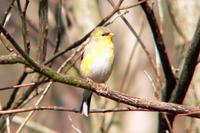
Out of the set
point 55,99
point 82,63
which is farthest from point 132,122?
point 82,63

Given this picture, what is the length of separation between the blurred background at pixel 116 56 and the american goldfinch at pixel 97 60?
0.42 feet

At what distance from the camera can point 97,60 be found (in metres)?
3.65

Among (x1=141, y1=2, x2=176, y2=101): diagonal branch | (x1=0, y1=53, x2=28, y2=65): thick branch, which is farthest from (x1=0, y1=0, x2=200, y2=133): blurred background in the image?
(x1=0, y1=53, x2=28, y2=65): thick branch

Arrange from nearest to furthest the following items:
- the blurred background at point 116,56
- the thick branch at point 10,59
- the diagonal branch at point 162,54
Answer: the thick branch at point 10,59
the diagonal branch at point 162,54
the blurred background at point 116,56

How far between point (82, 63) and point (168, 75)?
2.89 ft

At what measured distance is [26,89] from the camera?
124 inches

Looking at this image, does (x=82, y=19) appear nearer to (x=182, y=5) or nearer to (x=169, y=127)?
(x=182, y=5)

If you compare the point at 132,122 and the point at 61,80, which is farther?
the point at 132,122

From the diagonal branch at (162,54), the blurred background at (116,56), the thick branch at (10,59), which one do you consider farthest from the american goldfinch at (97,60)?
the thick branch at (10,59)

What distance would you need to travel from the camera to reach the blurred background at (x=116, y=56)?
A: 352cm

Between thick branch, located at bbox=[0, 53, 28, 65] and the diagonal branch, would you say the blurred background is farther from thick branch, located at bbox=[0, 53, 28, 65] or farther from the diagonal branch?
thick branch, located at bbox=[0, 53, 28, 65]

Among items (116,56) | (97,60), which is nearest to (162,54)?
(97,60)

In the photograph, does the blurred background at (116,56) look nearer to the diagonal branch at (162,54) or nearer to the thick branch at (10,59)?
the diagonal branch at (162,54)

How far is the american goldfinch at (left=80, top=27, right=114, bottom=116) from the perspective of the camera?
11.8ft
